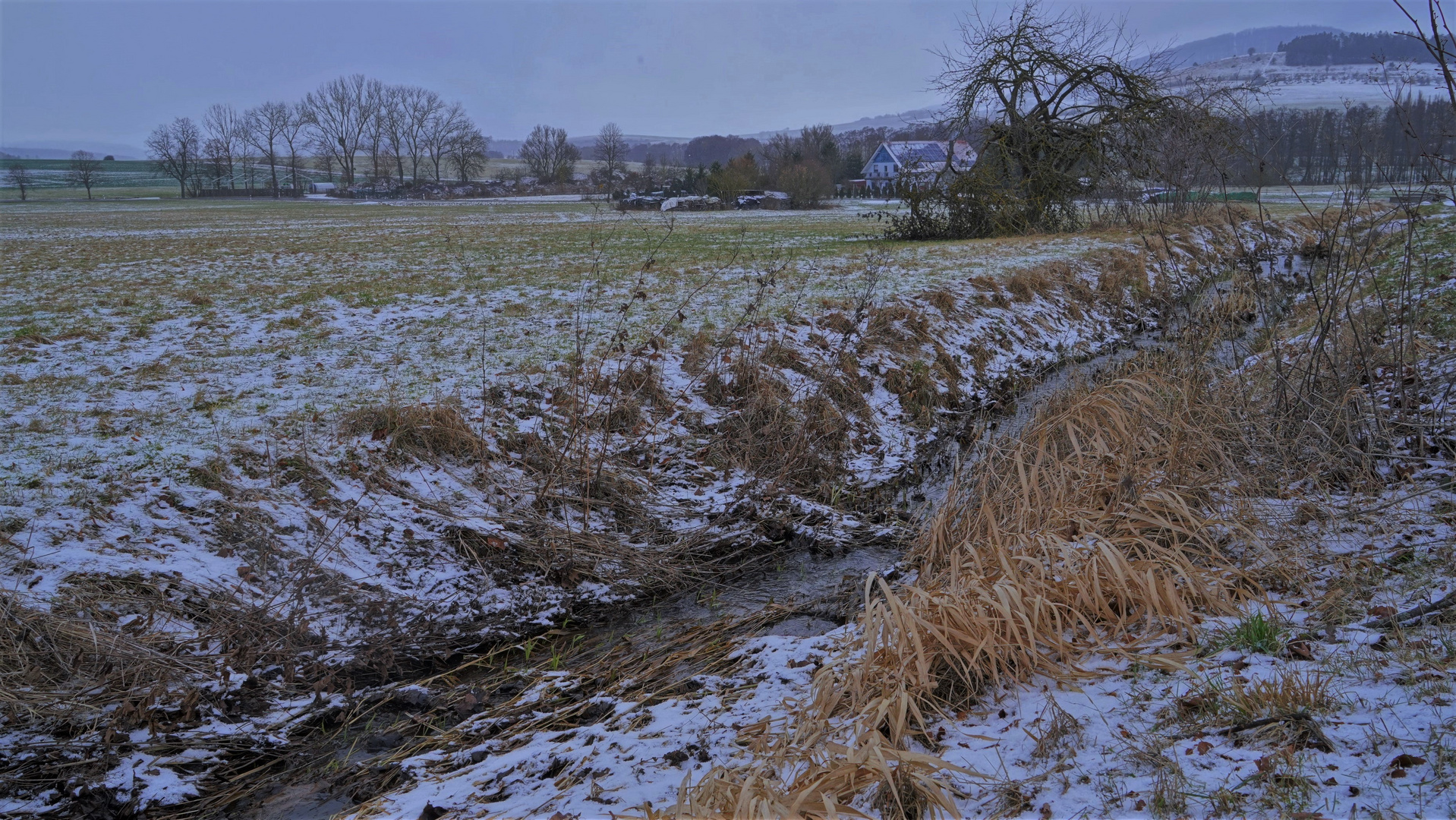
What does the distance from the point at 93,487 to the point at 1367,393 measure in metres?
8.88

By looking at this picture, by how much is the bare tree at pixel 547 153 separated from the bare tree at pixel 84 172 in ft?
111

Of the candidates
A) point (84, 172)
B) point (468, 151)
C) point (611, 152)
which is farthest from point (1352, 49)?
point (468, 151)

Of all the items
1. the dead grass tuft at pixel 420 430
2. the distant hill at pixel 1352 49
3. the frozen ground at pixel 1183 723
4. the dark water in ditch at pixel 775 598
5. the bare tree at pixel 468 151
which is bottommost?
the dark water in ditch at pixel 775 598

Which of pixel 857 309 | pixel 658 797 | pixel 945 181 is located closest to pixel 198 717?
pixel 658 797

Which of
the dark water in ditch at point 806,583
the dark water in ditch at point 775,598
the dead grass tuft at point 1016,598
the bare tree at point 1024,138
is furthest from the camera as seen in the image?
the bare tree at point 1024,138

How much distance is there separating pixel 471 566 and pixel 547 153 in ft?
262

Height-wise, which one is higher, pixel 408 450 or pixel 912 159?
pixel 912 159

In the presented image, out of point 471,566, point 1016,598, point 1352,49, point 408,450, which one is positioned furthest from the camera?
point 1352,49

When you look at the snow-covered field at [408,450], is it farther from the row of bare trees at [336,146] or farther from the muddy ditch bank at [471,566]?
the row of bare trees at [336,146]

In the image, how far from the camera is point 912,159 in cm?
2338

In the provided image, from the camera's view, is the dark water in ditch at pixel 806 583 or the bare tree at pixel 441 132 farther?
the bare tree at pixel 441 132

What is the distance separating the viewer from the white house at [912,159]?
23.3 m

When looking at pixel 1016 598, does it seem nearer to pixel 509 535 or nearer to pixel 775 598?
pixel 775 598

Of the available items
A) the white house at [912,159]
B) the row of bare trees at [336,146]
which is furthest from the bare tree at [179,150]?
the white house at [912,159]
